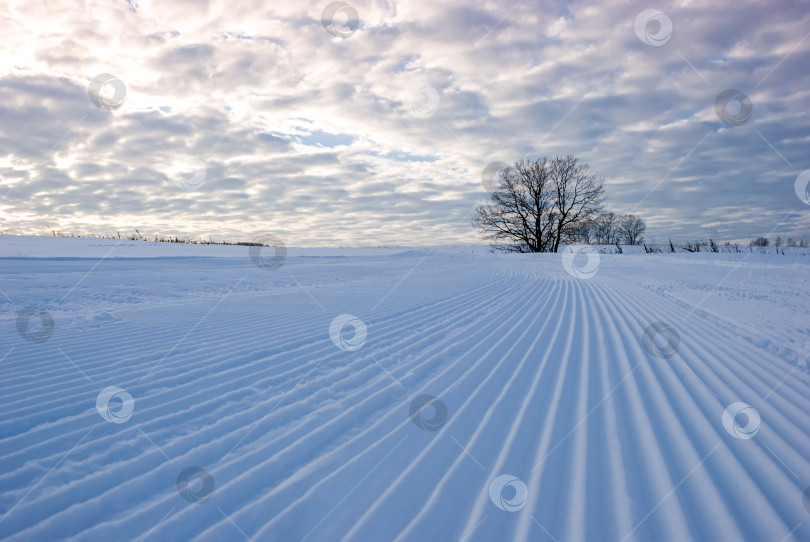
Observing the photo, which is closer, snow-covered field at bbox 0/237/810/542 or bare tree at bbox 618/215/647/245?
snow-covered field at bbox 0/237/810/542

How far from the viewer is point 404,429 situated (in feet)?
9.44

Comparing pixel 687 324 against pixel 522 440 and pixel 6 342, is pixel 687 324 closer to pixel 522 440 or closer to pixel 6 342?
pixel 522 440

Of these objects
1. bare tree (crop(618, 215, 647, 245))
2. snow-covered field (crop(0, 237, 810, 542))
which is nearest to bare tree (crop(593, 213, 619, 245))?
bare tree (crop(618, 215, 647, 245))

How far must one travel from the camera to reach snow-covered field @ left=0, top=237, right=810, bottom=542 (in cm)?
196

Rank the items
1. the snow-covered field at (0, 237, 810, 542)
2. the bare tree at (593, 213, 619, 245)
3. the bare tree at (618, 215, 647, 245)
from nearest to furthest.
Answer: the snow-covered field at (0, 237, 810, 542) → the bare tree at (593, 213, 619, 245) → the bare tree at (618, 215, 647, 245)

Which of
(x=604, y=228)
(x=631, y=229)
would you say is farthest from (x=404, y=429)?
(x=631, y=229)

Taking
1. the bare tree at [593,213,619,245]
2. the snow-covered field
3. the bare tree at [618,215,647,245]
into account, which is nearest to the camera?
the snow-covered field

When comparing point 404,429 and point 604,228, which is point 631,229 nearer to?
point 604,228

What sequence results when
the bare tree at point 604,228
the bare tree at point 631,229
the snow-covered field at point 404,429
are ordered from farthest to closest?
the bare tree at point 631,229 < the bare tree at point 604,228 < the snow-covered field at point 404,429

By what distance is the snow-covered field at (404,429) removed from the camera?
196 cm

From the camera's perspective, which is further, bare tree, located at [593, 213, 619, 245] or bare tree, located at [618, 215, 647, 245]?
bare tree, located at [618, 215, 647, 245]

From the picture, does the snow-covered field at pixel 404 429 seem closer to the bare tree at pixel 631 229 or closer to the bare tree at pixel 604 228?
the bare tree at pixel 604 228

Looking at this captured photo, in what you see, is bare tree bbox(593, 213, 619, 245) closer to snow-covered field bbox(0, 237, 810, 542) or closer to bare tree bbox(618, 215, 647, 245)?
bare tree bbox(618, 215, 647, 245)

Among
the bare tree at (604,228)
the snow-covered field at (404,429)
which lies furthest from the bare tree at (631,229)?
the snow-covered field at (404,429)
